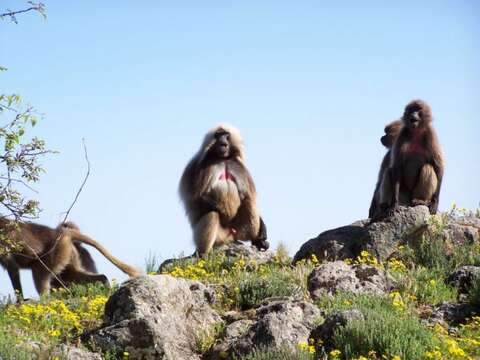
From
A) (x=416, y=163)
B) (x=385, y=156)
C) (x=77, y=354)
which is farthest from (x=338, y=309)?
(x=385, y=156)

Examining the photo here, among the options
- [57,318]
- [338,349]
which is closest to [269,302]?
[338,349]

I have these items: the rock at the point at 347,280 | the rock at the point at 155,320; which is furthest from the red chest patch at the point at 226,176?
the rock at the point at 155,320

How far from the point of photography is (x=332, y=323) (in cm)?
834

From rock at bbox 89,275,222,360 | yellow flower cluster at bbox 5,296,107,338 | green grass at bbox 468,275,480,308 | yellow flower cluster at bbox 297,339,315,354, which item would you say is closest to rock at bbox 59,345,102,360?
rock at bbox 89,275,222,360

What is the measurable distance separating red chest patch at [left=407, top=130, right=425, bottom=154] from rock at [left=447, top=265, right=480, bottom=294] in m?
4.05

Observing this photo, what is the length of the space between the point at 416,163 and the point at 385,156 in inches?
76.4

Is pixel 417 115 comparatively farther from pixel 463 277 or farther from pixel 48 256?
pixel 48 256

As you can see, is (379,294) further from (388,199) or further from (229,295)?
(388,199)

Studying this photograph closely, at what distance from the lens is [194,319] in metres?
9.16

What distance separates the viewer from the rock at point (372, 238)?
12.9 metres

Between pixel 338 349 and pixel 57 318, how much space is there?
3023 mm

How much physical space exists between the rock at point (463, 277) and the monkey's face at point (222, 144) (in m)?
5.53

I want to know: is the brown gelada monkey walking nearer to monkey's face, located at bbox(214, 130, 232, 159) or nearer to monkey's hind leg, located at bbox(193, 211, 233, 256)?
monkey's hind leg, located at bbox(193, 211, 233, 256)

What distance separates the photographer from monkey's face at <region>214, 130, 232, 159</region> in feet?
50.8
